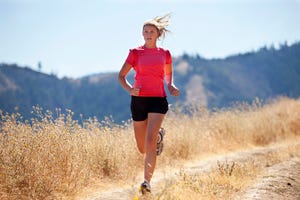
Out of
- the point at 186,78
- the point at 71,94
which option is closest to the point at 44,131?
the point at 71,94

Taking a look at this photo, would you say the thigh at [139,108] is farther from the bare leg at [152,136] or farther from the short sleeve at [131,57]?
the short sleeve at [131,57]

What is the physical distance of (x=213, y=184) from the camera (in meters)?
5.32

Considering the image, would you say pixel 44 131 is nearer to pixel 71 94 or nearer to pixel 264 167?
pixel 264 167

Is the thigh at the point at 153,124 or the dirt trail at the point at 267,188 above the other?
the thigh at the point at 153,124

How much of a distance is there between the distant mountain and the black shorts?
306 ft

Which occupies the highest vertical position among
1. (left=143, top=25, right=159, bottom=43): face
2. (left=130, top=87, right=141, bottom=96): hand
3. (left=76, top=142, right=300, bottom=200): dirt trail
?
(left=143, top=25, right=159, bottom=43): face

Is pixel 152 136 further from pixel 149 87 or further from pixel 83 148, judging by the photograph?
pixel 83 148

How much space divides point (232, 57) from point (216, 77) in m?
21.2

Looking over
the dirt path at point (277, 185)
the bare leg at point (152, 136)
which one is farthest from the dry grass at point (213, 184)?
the bare leg at point (152, 136)

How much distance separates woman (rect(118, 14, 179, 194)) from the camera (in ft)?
16.7

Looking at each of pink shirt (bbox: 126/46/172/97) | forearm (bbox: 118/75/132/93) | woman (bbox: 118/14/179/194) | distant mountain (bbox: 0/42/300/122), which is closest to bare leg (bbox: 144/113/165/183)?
woman (bbox: 118/14/179/194)

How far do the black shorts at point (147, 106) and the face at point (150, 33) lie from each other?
695 mm

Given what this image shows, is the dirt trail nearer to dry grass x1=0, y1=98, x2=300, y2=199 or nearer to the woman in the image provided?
dry grass x1=0, y1=98, x2=300, y2=199

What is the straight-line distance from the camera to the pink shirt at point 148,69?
5137 mm
